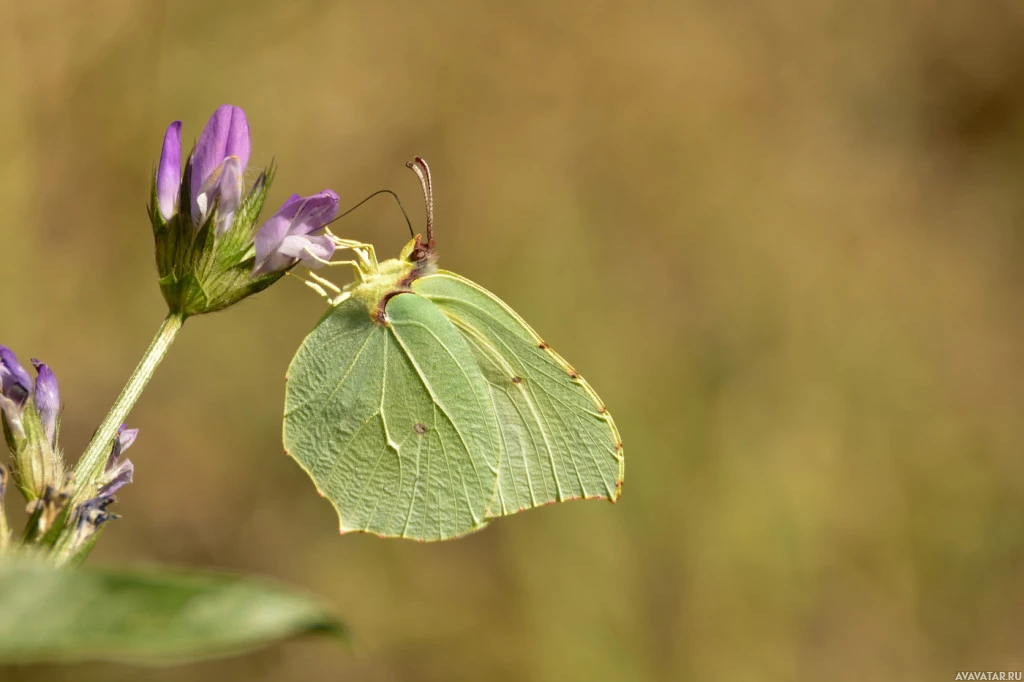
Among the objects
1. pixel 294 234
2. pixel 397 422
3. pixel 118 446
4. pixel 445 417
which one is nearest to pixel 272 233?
pixel 294 234

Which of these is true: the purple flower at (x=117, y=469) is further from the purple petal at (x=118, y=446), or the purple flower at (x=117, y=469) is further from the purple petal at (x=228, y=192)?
the purple petal at (x=228, y=192)

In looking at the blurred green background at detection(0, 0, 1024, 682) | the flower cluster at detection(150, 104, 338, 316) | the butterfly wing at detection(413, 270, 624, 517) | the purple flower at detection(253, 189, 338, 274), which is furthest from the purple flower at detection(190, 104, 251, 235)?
the blurred green background at detection(0, 0, 1024, 682)

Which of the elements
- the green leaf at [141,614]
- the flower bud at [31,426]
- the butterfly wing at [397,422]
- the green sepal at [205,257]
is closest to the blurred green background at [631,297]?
the butterfly wing at [397,422]

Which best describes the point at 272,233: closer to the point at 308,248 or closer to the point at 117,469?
the point at 308,248

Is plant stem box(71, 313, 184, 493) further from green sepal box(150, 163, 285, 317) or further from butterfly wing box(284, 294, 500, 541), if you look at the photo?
butterfly wing box(284, 294, 500, 541)

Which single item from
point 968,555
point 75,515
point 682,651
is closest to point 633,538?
point 682,651

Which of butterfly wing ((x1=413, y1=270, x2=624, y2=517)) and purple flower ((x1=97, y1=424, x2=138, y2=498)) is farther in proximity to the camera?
butterfly wing ((x1=413, y1=270, x2=624, y2=517))
